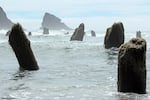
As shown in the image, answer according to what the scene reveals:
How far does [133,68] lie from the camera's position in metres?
19.4

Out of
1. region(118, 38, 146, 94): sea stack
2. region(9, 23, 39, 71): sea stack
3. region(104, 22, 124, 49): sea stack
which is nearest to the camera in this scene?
region(118, 38, 146, 94): sea stack

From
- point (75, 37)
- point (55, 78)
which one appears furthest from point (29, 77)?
point (75, 37)

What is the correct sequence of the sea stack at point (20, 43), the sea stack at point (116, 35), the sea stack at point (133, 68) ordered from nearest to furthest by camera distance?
1. the sea stack at point (133, 68)
2. the sea stack at point (20, 43)
3. the sea stack at point (116, 35)

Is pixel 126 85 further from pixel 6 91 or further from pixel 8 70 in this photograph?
pixel 8 70

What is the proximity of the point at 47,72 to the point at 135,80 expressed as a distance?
36.1 feet

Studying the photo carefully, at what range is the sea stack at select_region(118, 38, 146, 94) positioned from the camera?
19.5 m

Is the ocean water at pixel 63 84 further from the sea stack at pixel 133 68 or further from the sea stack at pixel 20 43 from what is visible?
the sea stack at pixel 20 43

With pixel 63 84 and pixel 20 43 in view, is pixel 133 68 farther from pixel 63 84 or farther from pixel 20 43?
pixel 20 43

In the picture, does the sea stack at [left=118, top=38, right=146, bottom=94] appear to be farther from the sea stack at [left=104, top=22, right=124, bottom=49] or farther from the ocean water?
the sea stack at [left=104, top=22, right=124, bottom=49]

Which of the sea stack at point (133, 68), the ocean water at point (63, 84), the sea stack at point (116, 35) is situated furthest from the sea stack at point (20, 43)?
the sea stack at point (116, 35)

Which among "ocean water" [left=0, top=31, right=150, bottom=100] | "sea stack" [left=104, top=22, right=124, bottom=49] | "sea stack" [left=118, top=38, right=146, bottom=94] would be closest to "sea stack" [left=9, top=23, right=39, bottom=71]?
"ocean water" [left=0, top=31, right=150, bottom=100]

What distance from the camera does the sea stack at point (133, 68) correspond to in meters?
19.5

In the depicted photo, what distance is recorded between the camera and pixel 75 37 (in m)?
97.9

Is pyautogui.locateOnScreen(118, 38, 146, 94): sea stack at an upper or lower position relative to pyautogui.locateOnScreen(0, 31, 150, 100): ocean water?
upper
